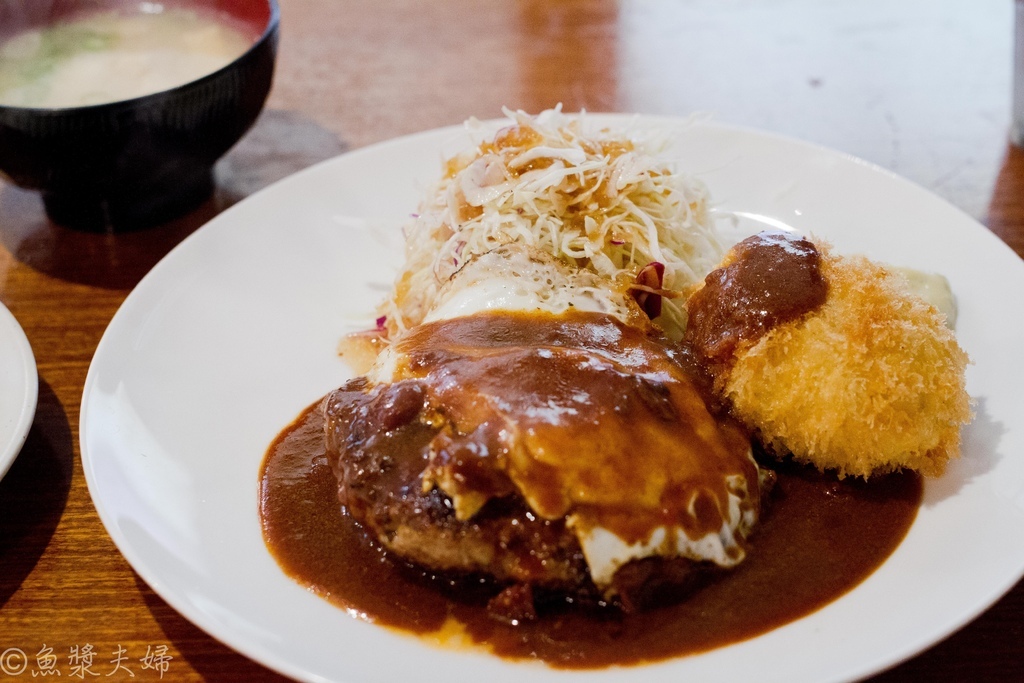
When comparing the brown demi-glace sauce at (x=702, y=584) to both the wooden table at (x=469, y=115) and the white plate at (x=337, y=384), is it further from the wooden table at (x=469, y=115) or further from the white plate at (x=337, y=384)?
the wooden table at (x=469, y=115)

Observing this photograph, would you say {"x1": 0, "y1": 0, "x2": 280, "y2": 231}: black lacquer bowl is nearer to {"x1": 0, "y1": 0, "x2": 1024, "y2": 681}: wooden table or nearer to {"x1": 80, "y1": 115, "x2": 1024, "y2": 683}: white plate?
{"x1": 0, "y1": 0, "x2": 1024, "y2": 681}: wooden table

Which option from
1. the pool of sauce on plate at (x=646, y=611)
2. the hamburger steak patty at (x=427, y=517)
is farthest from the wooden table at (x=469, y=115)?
the hamburger steak patty at (x=427, y=517)

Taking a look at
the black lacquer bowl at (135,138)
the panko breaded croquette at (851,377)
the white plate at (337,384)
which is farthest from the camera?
the black lacquer bowl at (135,138)

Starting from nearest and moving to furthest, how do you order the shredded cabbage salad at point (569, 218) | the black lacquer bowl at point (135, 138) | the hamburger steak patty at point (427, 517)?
the hamburger steak patty at point (427, 517) < the shredded cabbage salad at point (569, 218) < the black lacquer bowl at point (135, 138)

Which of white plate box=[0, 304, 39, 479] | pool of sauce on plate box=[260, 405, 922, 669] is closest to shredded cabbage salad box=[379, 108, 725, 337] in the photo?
pool of sauce on plate box=[260, 405, 922, 669]

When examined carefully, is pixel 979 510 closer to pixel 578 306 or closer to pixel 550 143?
pixel 578 306

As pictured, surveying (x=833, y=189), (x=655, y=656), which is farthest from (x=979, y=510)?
(x=833, y=189)

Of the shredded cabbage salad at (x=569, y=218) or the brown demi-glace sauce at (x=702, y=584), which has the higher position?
the shredded cabbage salad at (x=569, y=218)
